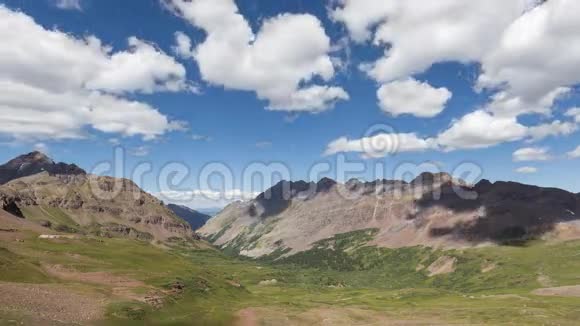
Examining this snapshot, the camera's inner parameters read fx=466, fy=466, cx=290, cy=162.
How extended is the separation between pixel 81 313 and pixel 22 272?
29287 millimetres

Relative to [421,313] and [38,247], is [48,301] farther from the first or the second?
[421,313]

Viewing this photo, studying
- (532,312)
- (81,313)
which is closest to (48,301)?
(81,313)

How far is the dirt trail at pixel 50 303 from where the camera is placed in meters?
71.7

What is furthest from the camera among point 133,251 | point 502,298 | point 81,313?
point 502,298

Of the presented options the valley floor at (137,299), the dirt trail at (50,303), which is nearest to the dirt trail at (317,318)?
the valley floor at (137,299)

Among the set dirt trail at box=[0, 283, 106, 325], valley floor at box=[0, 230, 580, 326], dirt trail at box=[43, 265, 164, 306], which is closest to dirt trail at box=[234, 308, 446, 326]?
valley floor at box=[0, 230, 580, 326]

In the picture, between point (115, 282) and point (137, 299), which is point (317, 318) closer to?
point (137, 299)

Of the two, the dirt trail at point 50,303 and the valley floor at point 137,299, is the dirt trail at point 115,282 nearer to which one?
the valley floor at point 137,299

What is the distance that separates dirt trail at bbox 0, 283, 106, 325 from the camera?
71.7 metres

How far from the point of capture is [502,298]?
644ft

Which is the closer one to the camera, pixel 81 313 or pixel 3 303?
pixel 3 303

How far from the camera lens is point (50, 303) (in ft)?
265

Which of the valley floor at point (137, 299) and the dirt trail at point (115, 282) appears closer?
the valley floor at point (137, 299)

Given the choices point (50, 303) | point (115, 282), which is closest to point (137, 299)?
point (115, 282)
